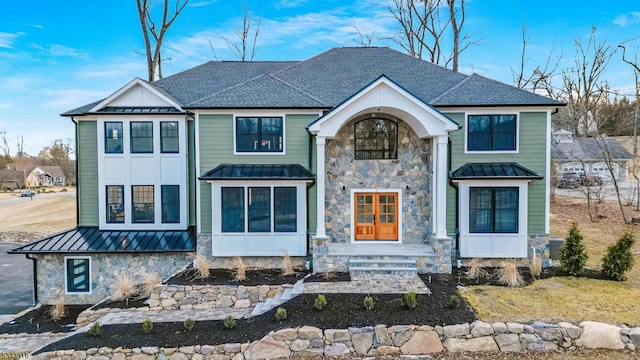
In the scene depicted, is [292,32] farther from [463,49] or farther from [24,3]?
[24,3]

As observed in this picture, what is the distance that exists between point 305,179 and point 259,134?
2.24m

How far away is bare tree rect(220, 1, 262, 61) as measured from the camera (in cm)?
2306

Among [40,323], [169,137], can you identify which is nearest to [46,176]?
[40,323]

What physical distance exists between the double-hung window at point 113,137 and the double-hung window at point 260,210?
4.45m

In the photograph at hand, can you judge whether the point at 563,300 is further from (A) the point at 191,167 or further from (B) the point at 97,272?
(B) the point at 97,272

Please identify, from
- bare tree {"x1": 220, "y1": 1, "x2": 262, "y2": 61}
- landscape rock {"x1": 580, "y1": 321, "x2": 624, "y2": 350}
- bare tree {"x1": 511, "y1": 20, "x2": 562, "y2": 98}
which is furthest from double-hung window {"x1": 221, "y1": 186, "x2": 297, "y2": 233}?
bare tree {"x1": 511, "y1": 20, "x2": 562, "y2": 98}

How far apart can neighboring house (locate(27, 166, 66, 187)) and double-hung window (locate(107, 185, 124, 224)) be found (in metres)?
64.3

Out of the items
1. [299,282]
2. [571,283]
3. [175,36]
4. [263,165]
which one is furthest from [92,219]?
[571,283]

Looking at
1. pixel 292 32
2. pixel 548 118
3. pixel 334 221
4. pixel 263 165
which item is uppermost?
pixel 292 32

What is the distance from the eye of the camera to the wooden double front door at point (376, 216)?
11.3m

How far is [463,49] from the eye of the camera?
2123 centimetres

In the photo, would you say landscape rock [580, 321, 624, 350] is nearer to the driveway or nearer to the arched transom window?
the arched transom window

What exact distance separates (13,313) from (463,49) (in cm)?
2531

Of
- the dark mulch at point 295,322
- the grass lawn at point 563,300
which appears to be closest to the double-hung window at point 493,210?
the grass lawn at point 563,300
